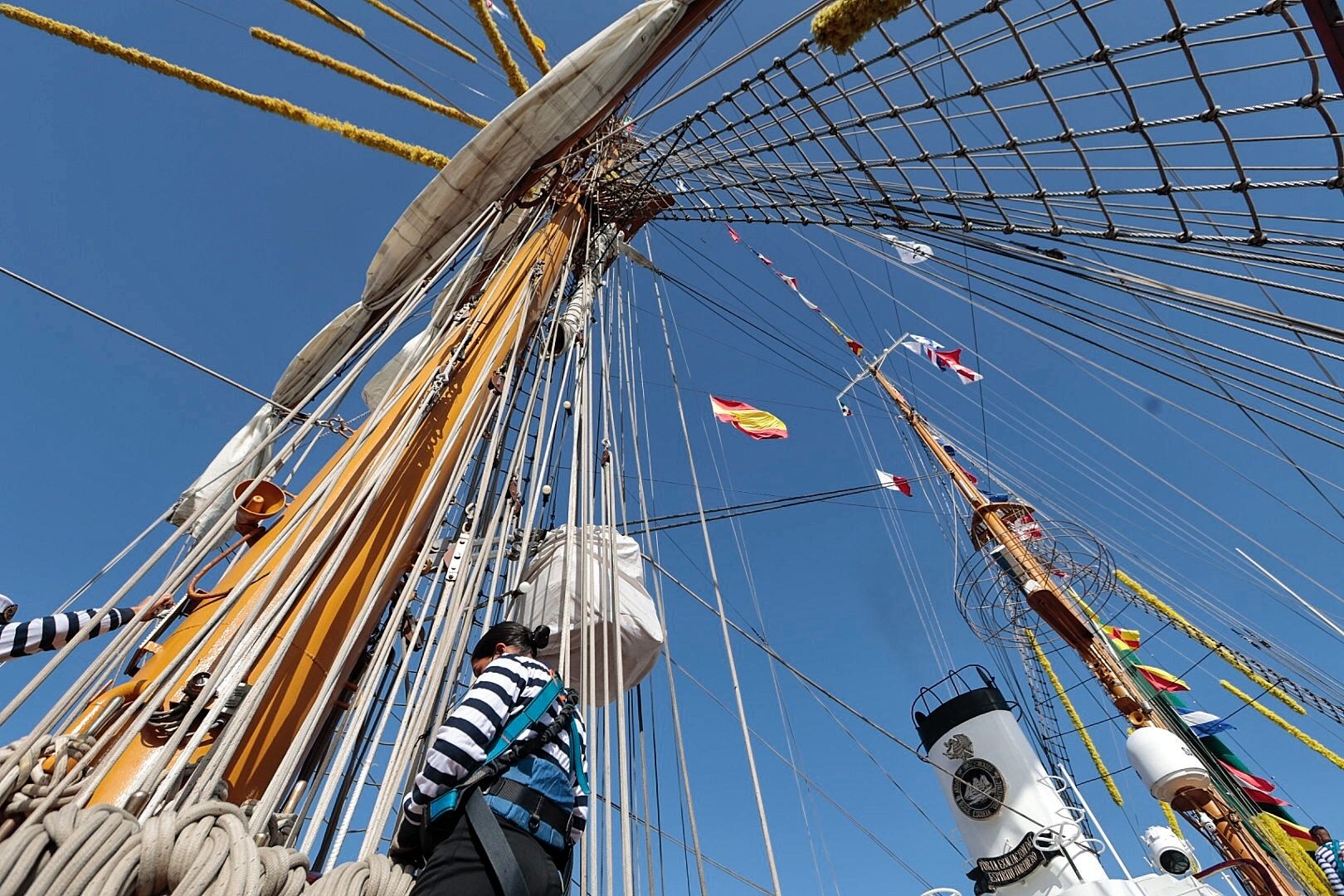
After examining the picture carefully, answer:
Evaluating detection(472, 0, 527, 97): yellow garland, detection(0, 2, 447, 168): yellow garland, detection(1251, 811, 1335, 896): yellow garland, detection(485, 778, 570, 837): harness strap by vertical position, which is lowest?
detection(485, 778, 570, 837): harness strap

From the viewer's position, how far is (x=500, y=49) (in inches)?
295

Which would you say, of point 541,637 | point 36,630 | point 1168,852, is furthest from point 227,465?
point 1168,852

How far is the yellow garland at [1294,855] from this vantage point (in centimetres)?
660

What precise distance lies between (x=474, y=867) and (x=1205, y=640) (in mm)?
13084

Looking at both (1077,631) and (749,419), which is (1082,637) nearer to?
(1077,631)

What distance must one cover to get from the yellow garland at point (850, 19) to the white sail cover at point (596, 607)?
2406mm

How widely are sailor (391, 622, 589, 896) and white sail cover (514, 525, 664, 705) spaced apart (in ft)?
4.54

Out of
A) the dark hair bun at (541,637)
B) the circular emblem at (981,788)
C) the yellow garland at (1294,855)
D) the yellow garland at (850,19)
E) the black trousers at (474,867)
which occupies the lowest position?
the black trousers at (474,867)

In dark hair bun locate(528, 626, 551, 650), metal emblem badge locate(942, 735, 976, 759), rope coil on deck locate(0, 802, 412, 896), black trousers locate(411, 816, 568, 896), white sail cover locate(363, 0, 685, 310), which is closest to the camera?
rope coil on deck locate(0, 802, 412, 896)

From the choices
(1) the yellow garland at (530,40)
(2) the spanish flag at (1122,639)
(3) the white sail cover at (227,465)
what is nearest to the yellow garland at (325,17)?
(1) the yellow garland at (530,40)

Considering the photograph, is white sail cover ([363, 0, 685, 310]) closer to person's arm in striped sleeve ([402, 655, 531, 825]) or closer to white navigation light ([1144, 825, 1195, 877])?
person's arm in striped sleeve ([402, 655, 531, 825])

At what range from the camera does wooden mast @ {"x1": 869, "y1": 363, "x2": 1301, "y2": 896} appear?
262 inches

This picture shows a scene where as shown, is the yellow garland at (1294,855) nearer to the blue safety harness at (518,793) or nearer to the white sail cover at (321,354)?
the blue safety harness at (518,793)

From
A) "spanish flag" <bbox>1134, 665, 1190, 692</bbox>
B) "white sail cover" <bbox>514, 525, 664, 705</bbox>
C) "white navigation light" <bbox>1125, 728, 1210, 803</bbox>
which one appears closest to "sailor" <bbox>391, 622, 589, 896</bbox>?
"white sail cover" <bbox>514, 525, 664, 705</bbox>
